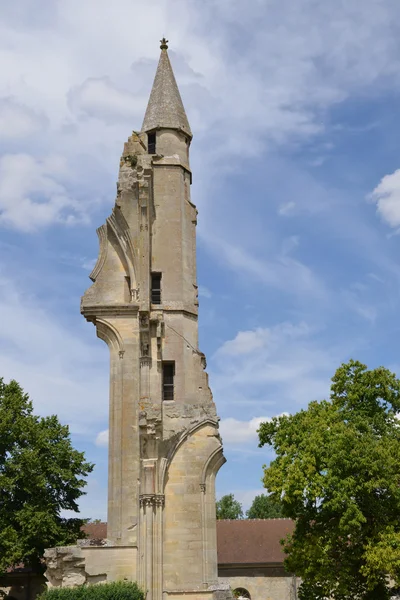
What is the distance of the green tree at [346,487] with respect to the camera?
2105cm

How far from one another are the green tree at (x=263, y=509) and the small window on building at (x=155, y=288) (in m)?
38.1

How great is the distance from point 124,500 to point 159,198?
34.1 feet

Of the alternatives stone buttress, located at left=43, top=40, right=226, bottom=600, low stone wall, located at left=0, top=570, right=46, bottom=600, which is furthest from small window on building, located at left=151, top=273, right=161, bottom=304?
low stone wall, located at left=0, top=570, right=46, bottom=600

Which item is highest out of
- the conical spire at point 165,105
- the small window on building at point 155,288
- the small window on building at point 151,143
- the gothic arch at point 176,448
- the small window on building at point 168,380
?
the conical spire at point 165,105

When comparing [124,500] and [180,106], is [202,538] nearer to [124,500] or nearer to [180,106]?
[124,500]

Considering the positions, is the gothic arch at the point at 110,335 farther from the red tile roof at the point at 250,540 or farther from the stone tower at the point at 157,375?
the red tile roof at the point at 250,540

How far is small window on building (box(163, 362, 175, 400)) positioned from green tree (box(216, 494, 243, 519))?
38181 millimetres

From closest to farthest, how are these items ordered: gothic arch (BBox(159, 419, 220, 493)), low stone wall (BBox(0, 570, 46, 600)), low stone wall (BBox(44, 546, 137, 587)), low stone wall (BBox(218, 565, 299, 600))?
low stone wall (BBox(44, 546, 137, 587)) < gothic arch (BBox(159, 419, 220, 493)) < low stone wall (BBox(0, 570, 46, 600)) < low stone wall (BBox(218, 565, 299, 600))

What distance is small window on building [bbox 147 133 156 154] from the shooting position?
2609 centimetres

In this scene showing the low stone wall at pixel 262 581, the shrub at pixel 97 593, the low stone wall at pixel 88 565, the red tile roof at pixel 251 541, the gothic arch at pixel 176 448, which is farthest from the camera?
the red tile roof at pixel 251 541

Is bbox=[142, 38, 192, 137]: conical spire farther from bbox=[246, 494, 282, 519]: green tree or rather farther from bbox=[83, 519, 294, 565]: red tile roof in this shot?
bbox=[246, 494, 282, 519]: green tree

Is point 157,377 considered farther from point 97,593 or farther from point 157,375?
point 97,593

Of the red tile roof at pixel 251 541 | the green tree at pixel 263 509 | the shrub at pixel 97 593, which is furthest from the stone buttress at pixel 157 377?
the green tree at pixel 263 509

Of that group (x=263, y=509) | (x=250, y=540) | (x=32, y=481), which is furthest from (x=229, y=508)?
(x=32, y=481)
